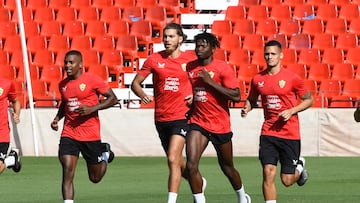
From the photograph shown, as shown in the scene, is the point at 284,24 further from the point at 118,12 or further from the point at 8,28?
the point at 8,28

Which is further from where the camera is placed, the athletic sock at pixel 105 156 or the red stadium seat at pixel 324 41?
the red stadium seat at pixel 324 41

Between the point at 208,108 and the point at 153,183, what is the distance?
17.7 feet

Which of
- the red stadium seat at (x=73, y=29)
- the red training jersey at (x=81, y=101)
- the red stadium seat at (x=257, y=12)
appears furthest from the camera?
the red stadium seat at (x=73, y=29)

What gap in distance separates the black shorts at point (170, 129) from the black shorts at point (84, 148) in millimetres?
817

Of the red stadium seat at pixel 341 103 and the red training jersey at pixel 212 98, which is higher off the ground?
the red training jersey at pixel 212 98

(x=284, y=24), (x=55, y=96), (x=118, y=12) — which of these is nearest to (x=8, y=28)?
(x=118, y=12)

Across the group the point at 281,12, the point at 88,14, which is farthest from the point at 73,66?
the point at 88,14

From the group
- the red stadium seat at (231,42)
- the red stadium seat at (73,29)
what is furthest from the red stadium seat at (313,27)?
the red stadium seat at (73,29)

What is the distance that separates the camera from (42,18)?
32250 mm

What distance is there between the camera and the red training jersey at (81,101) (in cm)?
1371

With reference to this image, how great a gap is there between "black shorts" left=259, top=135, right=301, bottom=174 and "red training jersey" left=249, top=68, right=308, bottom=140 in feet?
0.22

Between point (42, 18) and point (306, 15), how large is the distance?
776 centimetres

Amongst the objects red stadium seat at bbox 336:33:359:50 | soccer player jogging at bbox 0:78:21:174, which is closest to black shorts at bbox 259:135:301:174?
soccer player jogging at bbox 0:78:21:174

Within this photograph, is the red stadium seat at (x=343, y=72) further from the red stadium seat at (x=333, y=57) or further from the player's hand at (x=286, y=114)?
the player's hand at (x=286, y=114)
